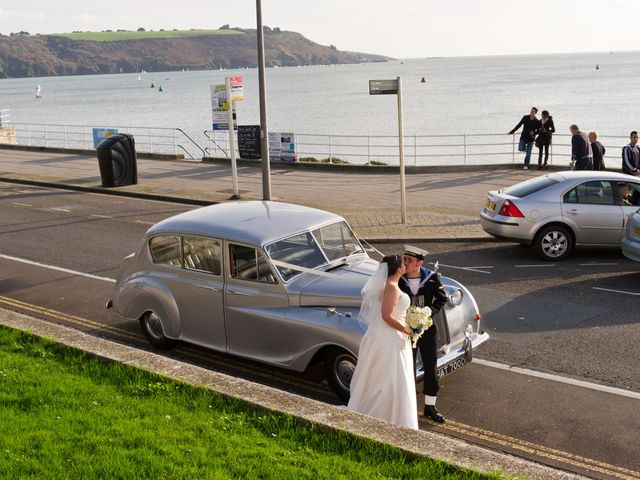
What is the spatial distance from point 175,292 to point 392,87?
8064 mm

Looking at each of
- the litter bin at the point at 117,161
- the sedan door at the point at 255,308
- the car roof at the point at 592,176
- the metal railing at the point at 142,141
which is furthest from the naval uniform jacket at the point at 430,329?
the metal railing at the point at 142,141

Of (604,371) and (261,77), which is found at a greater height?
(261,77)

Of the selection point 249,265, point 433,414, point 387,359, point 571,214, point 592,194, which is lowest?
point 433,414

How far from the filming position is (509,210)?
45.3 ft

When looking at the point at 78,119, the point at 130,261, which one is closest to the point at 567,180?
the point at 130,261

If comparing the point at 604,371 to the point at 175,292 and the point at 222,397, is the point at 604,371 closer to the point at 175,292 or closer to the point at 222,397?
the point at 222,397

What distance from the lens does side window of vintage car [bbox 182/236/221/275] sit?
8.88 meters

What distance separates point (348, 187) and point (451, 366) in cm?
1468

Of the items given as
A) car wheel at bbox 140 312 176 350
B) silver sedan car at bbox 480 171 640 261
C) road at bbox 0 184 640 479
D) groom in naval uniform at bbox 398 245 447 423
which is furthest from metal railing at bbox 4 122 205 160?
groom in naval uniform at bbox 398 245 447 423

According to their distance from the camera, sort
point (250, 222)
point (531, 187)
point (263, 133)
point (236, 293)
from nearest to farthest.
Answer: point (236, 293), point (250, 222), point (531, 187), point (263, 133)

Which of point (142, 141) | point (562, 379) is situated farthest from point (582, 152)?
point (142, 141)

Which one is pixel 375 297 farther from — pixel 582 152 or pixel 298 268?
pixel 582 152

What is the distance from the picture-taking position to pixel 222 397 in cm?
693

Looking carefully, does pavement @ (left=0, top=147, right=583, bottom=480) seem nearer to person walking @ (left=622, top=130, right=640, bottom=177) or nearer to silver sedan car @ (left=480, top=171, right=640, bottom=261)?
silver sedan car @ (left=480, top=171, right=640, bottom=261)
